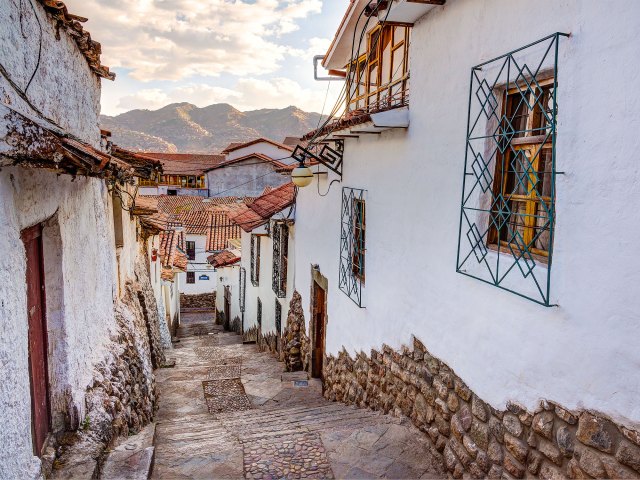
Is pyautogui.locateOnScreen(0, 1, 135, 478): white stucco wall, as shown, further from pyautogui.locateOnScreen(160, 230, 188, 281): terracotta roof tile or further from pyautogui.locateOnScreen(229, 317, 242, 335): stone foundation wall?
pyautogui.locateOnScreen(229, 317, 242, 335): stone foundation wall

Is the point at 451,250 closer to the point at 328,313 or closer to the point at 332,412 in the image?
the point at 332,412

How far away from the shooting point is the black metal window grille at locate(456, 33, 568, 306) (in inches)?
119

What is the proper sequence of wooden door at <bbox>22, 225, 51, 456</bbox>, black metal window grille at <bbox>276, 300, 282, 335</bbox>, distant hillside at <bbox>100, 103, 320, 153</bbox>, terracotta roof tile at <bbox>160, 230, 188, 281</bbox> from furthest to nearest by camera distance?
distant hillside at <bbox>100, 103, 320, 153</bbox>
terracotta roof tile at <bbox>160, 230, 188, 281</bbox>
black metal window grille at <bbox>276, 300, 282, 335</bbox>
wooden door at <bbox>22, 225, 51, 456</bbox>

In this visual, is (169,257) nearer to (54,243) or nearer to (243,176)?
(54,243)

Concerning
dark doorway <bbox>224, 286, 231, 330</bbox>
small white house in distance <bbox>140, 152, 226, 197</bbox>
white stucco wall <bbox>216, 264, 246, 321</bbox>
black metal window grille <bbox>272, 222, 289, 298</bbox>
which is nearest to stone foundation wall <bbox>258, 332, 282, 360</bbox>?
black metal window grille <bbox>272, 222, 289, 298</bbox>

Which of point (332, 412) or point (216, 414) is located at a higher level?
point (332, 412)

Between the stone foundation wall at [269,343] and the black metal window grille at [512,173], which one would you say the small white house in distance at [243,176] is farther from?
the black metal window grille at [512,173]

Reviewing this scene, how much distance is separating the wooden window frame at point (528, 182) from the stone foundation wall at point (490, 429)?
1063 mm

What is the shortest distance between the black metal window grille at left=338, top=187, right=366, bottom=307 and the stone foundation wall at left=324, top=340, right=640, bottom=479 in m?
1.15

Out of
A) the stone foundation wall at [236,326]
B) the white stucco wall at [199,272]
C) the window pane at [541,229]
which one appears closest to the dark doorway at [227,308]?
the stone foundation wall at [236,326]

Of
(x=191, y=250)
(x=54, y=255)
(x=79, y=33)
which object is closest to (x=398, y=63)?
(x=79, y=33)

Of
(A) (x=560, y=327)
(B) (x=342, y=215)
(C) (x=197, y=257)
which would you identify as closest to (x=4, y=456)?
(A) (x=560, y=327)

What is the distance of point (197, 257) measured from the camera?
95.1ft

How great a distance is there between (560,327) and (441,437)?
1919 millimetres
